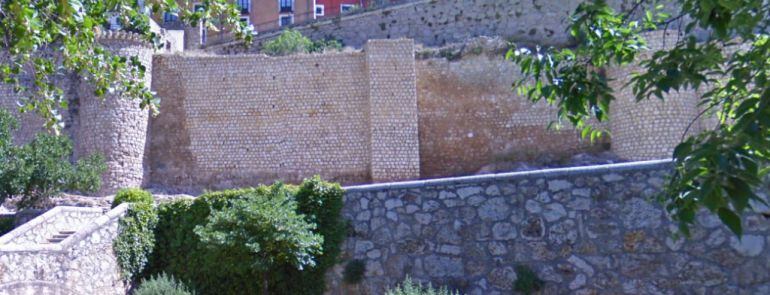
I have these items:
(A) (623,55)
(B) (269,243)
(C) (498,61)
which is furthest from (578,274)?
(C) (498,61)

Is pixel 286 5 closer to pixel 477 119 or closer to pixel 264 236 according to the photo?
pixel 477 119

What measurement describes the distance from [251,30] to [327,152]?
18419 mm

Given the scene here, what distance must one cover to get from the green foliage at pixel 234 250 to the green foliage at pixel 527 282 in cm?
232

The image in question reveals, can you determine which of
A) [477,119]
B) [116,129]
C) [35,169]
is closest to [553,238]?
[35,169]

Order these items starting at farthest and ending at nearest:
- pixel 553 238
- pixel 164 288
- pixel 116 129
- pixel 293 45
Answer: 1. pixel 293 45
2. pixel 116 129
3. pixel 164 288
4. pixel 553 238

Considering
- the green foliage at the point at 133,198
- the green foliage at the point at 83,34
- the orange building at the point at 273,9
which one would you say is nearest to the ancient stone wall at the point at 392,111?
the green foliage at the point at 133,198

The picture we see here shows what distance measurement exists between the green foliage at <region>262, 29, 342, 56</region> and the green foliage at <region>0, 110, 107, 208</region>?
9607 mm

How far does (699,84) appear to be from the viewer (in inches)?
196

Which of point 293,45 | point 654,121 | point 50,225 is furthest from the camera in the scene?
point 293,45

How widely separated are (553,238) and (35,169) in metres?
13.3

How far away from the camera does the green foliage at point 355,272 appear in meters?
10.7

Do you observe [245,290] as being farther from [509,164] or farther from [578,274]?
[509,164]

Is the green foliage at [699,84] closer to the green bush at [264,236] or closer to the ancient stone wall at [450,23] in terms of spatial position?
the green bush at [264,236]

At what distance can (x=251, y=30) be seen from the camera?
6.96m
